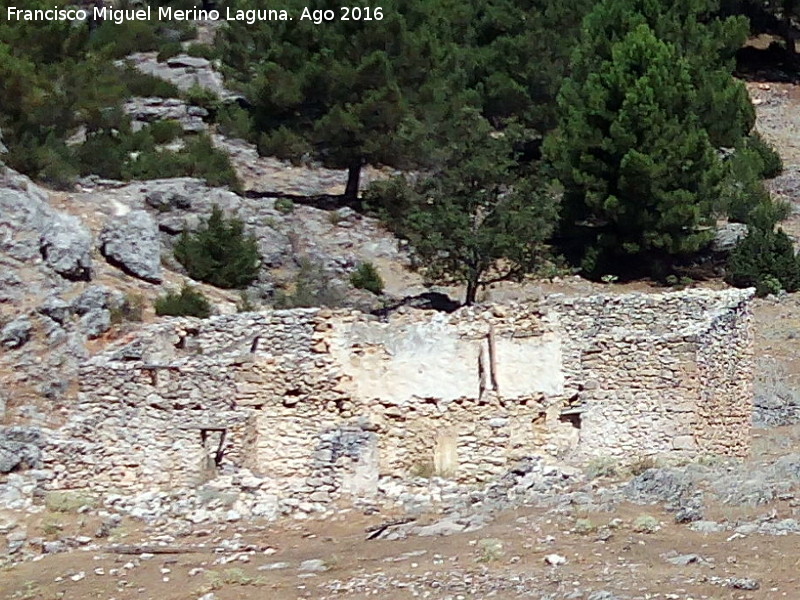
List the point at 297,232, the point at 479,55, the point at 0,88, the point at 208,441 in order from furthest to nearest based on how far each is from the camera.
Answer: the point at 479,55, the point at 297,232, the point at 0,88, the point at 208,441

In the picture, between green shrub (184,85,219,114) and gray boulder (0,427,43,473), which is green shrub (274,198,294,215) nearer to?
green shrub (184,85,219,114)

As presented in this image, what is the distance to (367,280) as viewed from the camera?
25328mm

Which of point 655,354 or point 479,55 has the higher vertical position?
point 479,55

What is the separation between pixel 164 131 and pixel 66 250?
15.0 metres

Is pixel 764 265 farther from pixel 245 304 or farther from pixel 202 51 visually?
pixel 202 51

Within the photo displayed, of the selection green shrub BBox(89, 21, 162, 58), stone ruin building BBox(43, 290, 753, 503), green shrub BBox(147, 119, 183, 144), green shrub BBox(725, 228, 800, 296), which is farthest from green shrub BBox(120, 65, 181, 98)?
stone ruin building BBox(43, 290, 753, 503)

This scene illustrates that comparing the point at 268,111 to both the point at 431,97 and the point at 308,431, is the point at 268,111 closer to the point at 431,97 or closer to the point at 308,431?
the point at 431,97

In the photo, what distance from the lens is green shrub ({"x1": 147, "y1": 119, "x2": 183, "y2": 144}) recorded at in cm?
3209

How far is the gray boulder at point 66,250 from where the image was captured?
17.6 m

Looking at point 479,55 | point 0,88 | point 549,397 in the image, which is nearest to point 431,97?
point 479,55

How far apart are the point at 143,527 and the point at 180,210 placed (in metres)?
13.5

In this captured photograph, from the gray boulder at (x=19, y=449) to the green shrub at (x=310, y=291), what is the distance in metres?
7.87

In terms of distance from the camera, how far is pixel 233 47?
3600 centimetres

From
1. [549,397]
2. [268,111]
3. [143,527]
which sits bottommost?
[143,527]
